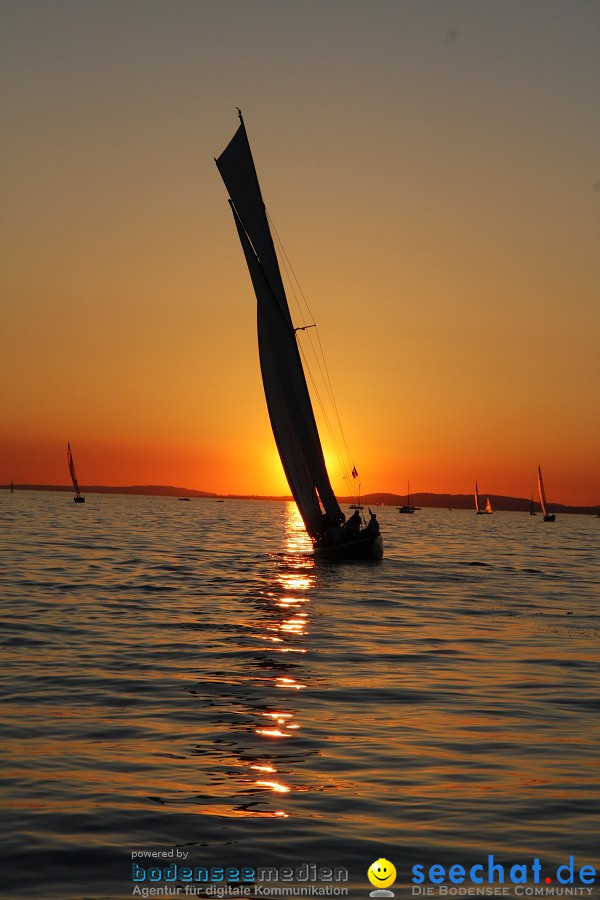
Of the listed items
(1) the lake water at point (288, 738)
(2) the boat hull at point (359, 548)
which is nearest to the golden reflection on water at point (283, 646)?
(1) the lake water at point (288, 738)

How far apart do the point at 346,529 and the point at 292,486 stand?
12.9ft

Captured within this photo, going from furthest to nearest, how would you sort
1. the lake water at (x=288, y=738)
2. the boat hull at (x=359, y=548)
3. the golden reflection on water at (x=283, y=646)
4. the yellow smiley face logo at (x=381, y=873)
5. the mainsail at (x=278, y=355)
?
the boat hull at (x=359, y=548)
the mainsail at (x=278, y=355)
the golden reflection on water at (x=283, y=646)
the lake water at (x=288, y=738)
the yellow smiley face logo at (x=381, y=873)

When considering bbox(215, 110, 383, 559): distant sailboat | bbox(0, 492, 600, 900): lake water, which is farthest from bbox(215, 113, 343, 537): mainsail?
bbox(0, 492, 600, 900): lake water

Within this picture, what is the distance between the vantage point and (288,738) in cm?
1416

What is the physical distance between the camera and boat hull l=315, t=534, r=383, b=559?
5309 cm

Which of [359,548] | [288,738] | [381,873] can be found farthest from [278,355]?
[381,873]

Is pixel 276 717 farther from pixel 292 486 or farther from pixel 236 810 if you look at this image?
pixel 292 486

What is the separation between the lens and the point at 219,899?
872 centimetres

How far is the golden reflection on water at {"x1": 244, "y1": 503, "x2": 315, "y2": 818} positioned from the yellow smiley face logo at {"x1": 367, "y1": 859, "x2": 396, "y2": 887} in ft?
5.20

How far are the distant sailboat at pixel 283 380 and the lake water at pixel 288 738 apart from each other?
832 inches

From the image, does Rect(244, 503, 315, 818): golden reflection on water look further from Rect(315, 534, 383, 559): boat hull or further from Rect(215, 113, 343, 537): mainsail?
Rect(215, 113, 343, 537): mainsail

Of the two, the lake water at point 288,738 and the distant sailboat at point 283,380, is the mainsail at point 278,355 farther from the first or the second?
the lake water at point 288,738

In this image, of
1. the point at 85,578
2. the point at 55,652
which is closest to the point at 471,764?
the point at 55,652

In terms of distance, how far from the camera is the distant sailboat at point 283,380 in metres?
52.3
